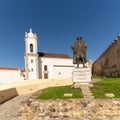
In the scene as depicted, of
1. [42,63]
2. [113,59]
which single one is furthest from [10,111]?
[42,63]

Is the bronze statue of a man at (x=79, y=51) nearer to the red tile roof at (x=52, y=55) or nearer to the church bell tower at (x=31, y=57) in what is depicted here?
the church bell tower at (x=31, y=57)

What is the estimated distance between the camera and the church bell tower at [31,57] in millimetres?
50062

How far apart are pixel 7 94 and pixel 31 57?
104 ft

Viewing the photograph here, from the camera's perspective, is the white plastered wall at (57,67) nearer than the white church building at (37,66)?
No

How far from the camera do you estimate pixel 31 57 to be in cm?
5056

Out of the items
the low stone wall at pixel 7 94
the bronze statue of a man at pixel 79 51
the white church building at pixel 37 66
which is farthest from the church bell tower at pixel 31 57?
the bronze statue of a man at pixel 79 51

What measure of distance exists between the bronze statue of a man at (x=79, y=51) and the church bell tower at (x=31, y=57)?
118ft

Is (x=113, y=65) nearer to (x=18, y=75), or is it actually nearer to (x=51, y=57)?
(x=51, y=57)

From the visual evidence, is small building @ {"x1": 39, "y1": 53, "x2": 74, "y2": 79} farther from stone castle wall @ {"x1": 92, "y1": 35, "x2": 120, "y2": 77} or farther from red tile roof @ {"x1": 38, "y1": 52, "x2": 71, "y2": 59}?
stone castle wall @ {"x1": 92, "y1": 35, "x2": 120, "y2": 77}

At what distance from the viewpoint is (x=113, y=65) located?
3133 centimetres

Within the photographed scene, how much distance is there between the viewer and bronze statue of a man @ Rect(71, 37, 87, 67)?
14945 millimetres

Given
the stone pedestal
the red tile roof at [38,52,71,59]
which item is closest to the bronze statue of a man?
the stone pedestal

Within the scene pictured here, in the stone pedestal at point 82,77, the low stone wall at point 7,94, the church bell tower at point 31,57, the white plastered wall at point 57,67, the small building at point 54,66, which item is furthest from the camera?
the white plastered wall at point 57,67

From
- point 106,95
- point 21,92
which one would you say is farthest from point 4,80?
point 106,95
